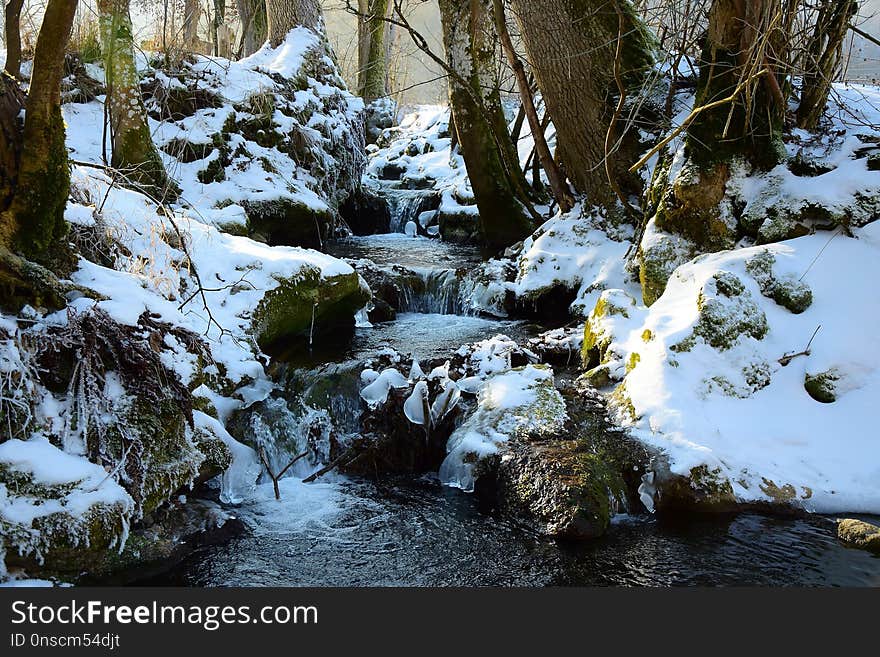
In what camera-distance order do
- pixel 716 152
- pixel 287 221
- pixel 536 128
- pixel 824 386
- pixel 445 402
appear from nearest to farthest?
pixel 824 386, pixel 445 402, pixel 716 152, pixel 536 128, pixel 287 221

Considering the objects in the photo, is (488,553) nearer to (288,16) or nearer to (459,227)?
(459,227)

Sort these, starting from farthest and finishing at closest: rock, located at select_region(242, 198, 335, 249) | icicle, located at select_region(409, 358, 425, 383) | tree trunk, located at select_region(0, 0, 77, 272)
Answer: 1. rock, located at select_region(242, 198, 335, 249)
2. icicle, located at select_region(409, 358, 425, 383)
3. tree trunk, located at select_region(0, 0, 77, 272)

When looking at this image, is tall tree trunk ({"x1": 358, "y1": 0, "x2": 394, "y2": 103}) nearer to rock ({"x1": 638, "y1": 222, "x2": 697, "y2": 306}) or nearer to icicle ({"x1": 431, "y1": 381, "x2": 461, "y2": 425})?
rock ({"x1": 638, "y1": 222, "x2": 697, "y2": 306})

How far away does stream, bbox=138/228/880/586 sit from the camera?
3592 millimetres

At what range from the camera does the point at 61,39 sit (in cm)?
356

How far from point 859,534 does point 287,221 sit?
24.7 feet

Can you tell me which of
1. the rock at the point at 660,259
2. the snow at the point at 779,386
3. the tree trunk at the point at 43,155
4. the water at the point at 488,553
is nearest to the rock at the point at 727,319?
the snow at the point at 779,386

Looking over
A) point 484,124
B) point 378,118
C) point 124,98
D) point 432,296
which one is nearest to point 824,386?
point 432,296

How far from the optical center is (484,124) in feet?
32.7

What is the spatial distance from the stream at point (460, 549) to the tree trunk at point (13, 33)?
3026mm

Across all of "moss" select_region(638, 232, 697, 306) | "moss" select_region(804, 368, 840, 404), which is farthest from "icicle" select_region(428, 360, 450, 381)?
"moss" select_region(804, 368, 840, 404)

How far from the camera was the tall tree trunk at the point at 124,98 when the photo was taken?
738cm

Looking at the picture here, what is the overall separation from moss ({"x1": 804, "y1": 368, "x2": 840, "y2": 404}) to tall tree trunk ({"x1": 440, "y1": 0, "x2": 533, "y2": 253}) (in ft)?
19.1

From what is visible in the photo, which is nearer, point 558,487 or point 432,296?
point 558,487
